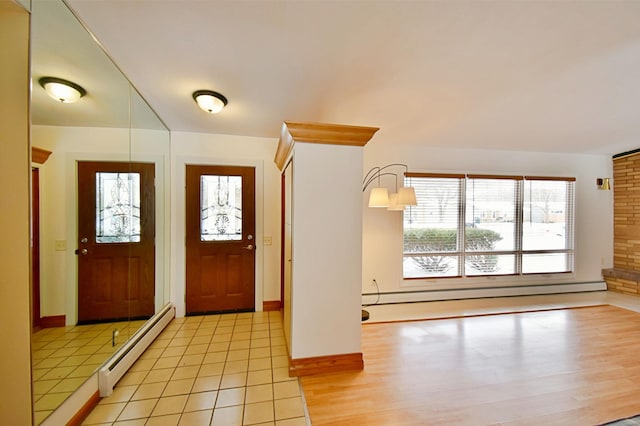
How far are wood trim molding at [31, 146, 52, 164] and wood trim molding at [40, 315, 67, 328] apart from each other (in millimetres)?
888

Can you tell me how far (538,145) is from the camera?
4.08 meters

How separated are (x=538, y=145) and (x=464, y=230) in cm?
185

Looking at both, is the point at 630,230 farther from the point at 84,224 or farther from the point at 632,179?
the point at 84,224

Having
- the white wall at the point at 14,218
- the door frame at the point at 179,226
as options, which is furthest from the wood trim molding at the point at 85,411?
the door frame at the point at 179,226

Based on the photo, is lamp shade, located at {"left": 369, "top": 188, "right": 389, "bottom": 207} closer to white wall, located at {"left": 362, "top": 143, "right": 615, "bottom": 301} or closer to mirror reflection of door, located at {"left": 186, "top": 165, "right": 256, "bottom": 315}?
white wall, located at {"left": 362, "top": 143, "right": 615, "bottom": 301}

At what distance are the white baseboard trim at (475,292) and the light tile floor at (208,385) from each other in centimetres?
182

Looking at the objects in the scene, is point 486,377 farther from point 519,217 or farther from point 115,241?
point 115,241

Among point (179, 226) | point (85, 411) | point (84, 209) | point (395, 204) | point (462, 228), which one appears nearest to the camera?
point (85, 411)

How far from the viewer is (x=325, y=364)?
2113 mm

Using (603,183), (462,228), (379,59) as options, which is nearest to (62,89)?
(379,59)

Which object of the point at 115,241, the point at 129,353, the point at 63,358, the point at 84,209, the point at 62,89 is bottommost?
the point at 129,353

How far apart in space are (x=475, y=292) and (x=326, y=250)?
3.35 metres

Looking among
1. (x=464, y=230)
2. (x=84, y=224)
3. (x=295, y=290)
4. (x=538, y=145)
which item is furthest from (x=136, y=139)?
(x=538, y=145)

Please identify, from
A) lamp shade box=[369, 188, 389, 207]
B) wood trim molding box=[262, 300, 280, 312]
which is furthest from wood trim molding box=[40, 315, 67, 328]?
lamp shade box=[369, 188, 389, 207]
